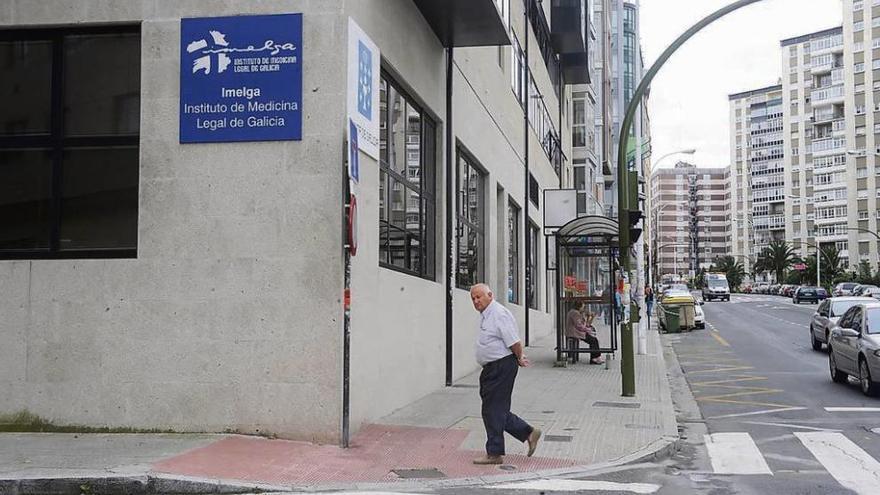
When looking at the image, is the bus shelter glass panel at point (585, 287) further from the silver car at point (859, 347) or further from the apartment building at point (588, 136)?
the apartment building at point (588, 136)

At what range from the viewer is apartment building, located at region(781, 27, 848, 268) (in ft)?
365

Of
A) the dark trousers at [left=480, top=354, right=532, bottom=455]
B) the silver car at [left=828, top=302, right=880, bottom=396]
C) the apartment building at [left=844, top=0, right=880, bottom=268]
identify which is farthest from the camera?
the apartment building at [left=844, top=0, right=880, bottom=268]

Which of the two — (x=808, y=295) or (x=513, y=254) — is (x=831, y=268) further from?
(x=513, y=254)

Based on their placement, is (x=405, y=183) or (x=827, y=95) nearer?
(x=405, y=183)

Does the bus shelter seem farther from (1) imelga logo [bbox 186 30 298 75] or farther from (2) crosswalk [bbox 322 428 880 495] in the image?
(1) imelga logo [bbox 186 30 298 75]

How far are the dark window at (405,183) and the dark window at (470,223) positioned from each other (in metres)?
1.81

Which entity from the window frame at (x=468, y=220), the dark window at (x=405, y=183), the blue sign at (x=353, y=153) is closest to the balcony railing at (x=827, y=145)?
the window frame at (x=468, y=220)

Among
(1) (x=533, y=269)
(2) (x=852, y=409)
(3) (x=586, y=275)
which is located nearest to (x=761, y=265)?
(1) (x=533, y=269)

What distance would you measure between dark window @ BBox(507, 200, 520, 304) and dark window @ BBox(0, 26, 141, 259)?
12735 mm

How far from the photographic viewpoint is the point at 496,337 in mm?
8383

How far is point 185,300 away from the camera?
30.7 ft

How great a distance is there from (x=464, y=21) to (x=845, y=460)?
831cm

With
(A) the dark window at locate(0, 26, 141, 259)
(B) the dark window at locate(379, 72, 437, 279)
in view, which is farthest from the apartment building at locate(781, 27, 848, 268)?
(A) the dark window at locate(0, 26, 141, 259)

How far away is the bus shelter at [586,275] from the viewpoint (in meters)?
18.7
